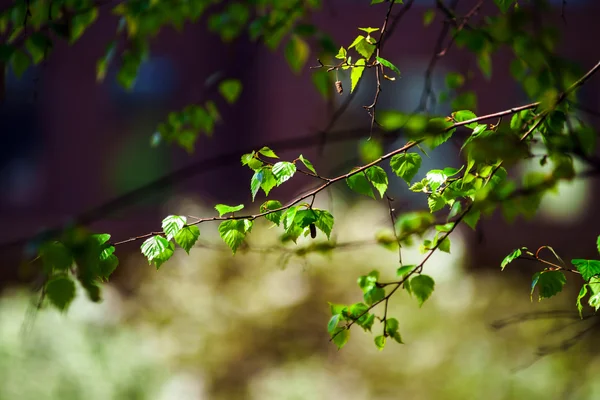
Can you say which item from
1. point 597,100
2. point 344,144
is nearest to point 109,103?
point 344,144

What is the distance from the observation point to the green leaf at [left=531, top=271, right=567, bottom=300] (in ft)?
5.63

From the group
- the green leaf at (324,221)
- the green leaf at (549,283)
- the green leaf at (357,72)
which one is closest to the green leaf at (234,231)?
the green leaf at (324,221)

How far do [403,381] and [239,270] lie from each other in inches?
75.1

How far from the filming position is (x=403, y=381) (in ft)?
17.7

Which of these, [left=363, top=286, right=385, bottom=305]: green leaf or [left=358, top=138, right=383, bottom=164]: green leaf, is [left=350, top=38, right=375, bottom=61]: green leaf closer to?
[left=358, top=138, right=383, bottom=164]: green leaf

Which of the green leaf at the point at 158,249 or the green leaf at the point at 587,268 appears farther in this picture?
the green leaf at the point at 587,268

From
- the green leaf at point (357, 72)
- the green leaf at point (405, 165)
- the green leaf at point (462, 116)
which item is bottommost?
the green leaf at point (405, 165)

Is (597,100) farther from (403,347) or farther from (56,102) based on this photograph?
(56,102)

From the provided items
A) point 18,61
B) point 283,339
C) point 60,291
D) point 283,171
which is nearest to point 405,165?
point 283,171

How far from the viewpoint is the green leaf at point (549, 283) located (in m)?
1.72

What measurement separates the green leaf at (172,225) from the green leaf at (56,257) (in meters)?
0.22

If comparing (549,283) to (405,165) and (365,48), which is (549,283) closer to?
(405,165)

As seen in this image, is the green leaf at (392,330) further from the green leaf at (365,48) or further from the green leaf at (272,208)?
the green leaf at (365,48)

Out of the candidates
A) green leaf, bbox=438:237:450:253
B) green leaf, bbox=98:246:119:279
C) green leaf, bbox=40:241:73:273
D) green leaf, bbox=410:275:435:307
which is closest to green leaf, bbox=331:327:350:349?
green leaf, bbox=410:275:435:307
